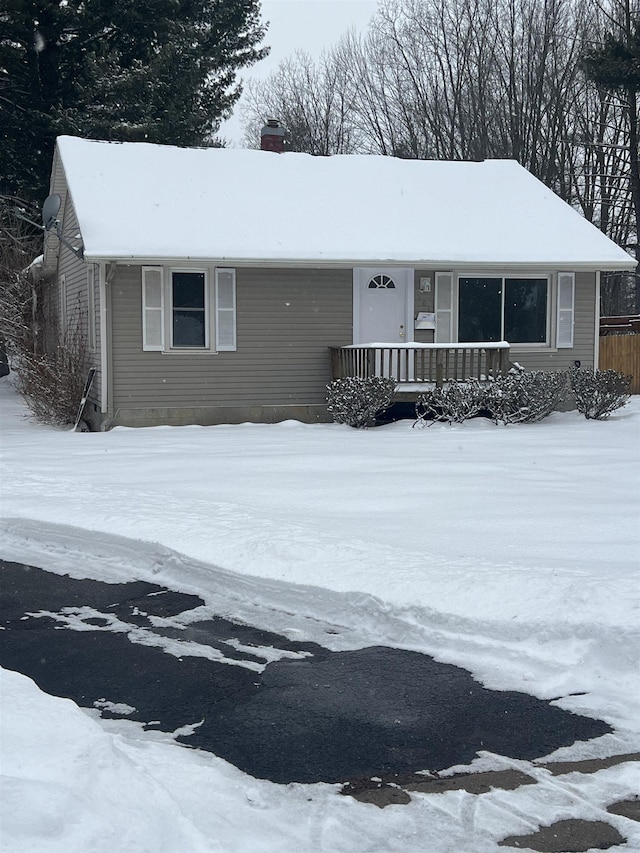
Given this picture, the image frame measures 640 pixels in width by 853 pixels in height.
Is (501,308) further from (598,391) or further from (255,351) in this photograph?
(255,351)

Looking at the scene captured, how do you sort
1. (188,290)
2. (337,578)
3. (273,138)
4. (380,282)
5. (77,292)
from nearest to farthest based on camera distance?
(337,578)
(188,290)
(380,282)
(77,292)
(273,138)

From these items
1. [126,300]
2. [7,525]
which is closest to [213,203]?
[126,300]

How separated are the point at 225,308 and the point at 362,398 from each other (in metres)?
2.99

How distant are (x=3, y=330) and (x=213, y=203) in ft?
19.8

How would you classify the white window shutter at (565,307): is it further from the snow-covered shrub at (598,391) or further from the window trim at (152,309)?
the window trim at (152,309)

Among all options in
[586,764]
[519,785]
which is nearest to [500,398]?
[586,764]

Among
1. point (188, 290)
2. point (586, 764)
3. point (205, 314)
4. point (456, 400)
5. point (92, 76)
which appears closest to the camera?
point (586, 764)

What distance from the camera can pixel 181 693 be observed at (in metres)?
5.03

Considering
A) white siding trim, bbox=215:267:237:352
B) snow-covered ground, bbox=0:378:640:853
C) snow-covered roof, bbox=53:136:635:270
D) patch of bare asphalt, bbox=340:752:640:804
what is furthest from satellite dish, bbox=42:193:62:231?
patch of bare asphalt, bbox=340:752:640:804

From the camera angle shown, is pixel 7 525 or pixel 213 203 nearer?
pixel 7 525

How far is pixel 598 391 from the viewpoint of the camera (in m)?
16.8

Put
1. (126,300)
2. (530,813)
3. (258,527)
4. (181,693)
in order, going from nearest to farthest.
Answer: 1. (530,813)
2. (181,693)
3. (258,527)
4. (126,300)

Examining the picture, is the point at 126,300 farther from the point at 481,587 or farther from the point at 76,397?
the point at 481,587

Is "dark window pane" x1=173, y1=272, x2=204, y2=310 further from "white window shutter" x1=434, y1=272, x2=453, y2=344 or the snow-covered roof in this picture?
"white window shutter" x1=434, y1=272, x2=453, y2=344
